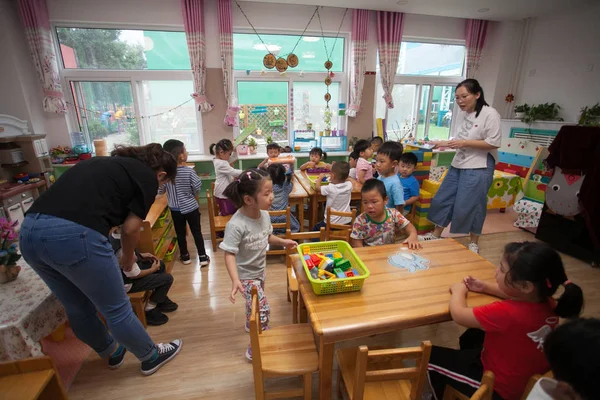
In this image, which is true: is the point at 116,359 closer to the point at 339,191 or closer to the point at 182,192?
the point at 182,192

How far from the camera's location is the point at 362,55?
464 cm

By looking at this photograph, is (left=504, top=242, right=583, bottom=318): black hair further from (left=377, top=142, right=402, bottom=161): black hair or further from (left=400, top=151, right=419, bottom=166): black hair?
(left=400, top=151, right=419, bottom=166): black hair

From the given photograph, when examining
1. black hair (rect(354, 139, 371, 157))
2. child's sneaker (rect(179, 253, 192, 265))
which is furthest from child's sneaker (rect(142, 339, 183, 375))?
black hair (rect(354, 139, 371, 157))

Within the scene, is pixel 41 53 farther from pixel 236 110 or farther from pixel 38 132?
pixel 236 110

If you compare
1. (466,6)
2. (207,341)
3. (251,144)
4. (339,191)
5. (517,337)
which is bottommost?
(207,341)

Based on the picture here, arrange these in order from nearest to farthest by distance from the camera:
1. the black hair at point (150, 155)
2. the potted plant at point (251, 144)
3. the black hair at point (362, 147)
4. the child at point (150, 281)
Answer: the black hair at point (150, 155) → the child at point (150, 281) → the black hair at point (362, 147) → the potted plant at point (251, 144)

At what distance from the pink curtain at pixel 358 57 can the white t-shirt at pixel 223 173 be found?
9.19 ft

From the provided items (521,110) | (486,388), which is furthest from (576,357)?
(521,110)

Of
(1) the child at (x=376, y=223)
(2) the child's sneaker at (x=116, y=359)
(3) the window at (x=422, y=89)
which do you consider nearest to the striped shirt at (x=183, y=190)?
(2) the child's sneaker at (x=116, y=359)

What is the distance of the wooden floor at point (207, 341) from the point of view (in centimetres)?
158

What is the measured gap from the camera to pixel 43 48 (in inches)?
147

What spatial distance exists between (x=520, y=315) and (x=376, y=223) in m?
0.93

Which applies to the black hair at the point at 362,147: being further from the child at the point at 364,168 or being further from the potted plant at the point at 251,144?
the potted plant at the point at 251,144

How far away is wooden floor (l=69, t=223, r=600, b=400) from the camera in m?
1.58
